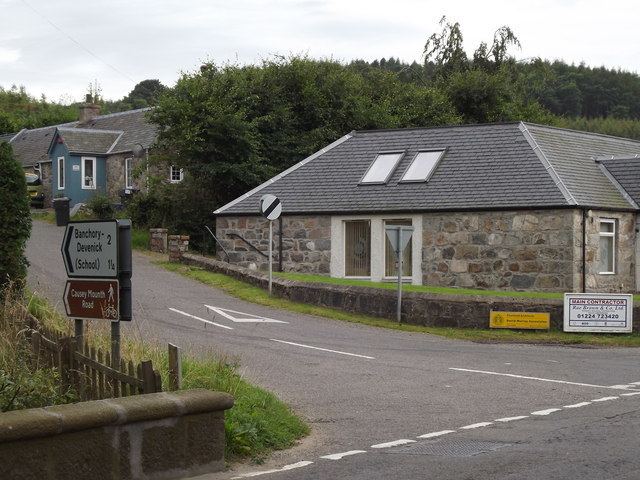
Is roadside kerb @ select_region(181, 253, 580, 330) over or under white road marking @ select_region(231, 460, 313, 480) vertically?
over

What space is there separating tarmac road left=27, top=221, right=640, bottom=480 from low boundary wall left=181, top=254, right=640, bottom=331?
4.09ft

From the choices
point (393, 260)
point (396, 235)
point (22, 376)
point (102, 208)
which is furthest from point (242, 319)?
point (102, 208)

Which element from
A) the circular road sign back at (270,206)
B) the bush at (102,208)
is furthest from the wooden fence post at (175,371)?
the bush at (102,208)

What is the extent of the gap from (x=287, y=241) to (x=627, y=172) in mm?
10708

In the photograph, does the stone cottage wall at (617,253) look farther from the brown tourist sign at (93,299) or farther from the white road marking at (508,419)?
the brown tourist sign at (93,299)

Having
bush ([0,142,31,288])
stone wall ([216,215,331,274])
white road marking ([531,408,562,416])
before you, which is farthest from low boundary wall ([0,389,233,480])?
stone wall ([216,215,331,274])

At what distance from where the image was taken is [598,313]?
22.9m

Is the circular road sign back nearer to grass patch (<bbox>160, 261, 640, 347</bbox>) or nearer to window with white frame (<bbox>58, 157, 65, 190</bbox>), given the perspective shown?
grass patch (<bbox>160, 261, 640, 347</bbox>)

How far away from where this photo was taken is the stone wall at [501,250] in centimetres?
2909

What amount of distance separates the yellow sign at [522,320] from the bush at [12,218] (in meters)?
10.7

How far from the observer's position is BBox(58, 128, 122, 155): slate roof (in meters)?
57.7

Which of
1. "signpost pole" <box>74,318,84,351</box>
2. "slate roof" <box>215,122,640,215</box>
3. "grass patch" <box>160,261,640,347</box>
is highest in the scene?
"slate roof" <box>215,122,640,215</box>

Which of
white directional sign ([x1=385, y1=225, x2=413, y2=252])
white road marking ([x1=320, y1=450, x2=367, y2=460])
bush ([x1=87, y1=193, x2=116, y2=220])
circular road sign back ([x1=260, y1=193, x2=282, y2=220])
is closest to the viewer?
white road marking ([x1=320, y1=450, x2=367, y2=460])

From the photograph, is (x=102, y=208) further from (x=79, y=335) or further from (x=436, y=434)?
(x=436, y=434)
